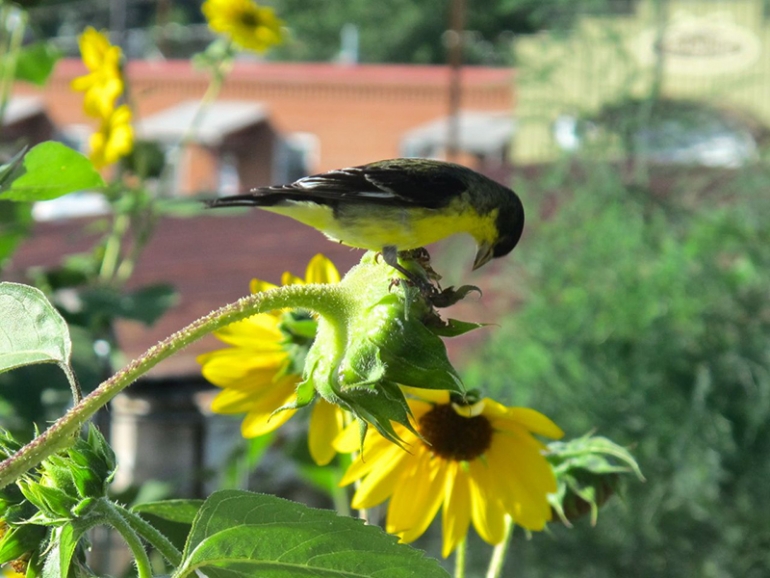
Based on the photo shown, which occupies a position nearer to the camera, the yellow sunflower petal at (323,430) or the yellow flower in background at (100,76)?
the yellow sunflower petal at (323,430)

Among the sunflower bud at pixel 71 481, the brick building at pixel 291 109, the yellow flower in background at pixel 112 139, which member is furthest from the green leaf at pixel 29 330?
the brick building at pixel 291 109

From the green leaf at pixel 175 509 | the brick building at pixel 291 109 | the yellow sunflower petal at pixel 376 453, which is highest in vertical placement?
the green leaf at pixel 175 509

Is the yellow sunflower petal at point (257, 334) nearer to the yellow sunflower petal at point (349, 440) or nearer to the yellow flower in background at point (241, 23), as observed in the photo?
the yellow sunflower petal at point (349, 440)

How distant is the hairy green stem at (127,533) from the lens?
47cm

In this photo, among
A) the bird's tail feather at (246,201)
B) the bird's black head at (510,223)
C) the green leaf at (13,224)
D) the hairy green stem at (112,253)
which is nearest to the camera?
the bird's tail feather at (246,201)

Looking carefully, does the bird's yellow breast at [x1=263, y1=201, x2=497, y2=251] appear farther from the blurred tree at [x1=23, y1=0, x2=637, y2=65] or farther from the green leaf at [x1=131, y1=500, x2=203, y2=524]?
the blurred tree at [x1=23, y1=0, x2=637, y2=65]

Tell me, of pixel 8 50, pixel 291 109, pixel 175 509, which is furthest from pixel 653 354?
pixel 291 109

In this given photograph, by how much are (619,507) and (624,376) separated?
37 centimetres

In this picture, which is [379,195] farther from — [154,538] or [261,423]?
[154,538]

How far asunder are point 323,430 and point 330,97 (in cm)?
1590

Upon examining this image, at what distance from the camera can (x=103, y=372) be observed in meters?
1.29

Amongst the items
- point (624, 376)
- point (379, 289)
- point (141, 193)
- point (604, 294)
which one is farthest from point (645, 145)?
point (379, 289)

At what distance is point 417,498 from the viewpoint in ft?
2.49

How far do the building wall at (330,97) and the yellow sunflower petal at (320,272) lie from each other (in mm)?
→ 14705
